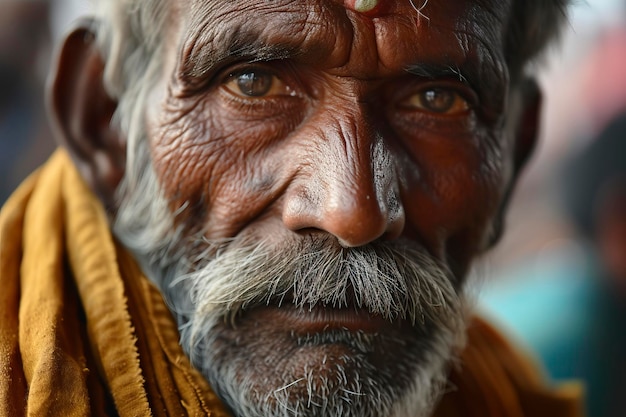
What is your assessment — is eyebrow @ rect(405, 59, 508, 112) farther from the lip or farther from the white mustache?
the lip

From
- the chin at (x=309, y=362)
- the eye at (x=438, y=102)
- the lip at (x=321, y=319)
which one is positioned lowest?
the chin at (x=309, y=362)

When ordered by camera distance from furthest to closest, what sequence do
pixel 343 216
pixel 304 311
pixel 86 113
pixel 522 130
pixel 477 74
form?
pixel 522 130, pixel 86 113, pixel 477 74, pixel 304 311, pixel 343 216

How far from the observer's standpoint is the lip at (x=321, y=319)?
4.17 feet

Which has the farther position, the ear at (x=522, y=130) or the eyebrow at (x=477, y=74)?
the ear at (x=522, y=130)

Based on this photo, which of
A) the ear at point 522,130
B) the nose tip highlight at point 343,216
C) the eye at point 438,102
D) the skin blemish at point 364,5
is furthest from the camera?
the ear at point 522,130

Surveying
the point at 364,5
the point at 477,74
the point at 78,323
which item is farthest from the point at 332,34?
the point at 78,323

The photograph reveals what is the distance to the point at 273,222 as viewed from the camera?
1.30 m

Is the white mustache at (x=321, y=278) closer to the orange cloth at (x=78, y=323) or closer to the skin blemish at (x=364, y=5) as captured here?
the orange cloth at (x=78, y=323)

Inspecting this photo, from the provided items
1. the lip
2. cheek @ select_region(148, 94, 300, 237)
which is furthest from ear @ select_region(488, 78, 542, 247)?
cheek @ select_region(148, 94, 300, 237)

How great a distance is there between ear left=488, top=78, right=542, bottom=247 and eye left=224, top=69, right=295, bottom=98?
0.58 meters

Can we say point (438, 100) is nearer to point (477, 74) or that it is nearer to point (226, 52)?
point (477, 74)

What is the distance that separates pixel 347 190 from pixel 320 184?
53 millimetres

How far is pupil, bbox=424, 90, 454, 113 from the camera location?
4.60 ft

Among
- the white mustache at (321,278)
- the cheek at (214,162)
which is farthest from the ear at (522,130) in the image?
the cheek at (214,162)
